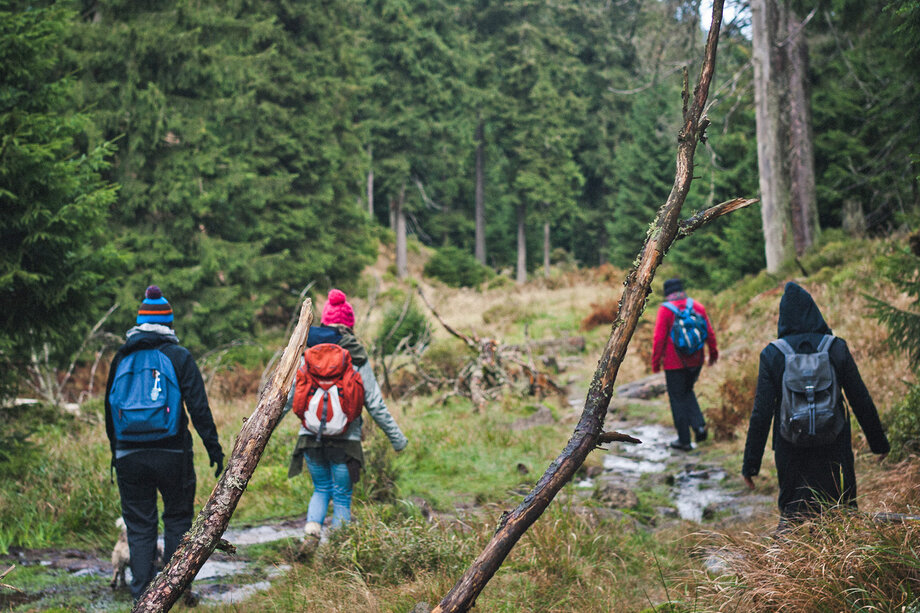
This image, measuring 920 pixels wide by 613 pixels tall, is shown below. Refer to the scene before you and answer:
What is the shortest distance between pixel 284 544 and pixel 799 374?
4.18 meters

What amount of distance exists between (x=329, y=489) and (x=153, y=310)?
6.25ft

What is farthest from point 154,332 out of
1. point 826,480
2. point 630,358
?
point 630,358

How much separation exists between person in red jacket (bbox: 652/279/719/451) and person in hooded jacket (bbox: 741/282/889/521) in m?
3.86

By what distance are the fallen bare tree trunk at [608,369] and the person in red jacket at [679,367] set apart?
528 centimetres

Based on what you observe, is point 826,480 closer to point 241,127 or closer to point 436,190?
point 241,127

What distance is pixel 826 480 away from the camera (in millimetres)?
4551

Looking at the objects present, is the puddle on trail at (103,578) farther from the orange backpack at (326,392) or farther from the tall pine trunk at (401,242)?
the tall pine trunk at (401,242)

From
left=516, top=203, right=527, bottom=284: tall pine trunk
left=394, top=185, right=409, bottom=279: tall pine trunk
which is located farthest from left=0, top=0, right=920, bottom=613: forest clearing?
left=516, top=203, right=527, bottom=284: tall pine trunk

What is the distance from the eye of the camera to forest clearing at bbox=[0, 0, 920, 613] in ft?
13.1

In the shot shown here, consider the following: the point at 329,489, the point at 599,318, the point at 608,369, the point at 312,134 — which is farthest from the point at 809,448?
the point at 312,134

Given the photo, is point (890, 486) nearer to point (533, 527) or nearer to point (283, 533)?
point (533, 527)

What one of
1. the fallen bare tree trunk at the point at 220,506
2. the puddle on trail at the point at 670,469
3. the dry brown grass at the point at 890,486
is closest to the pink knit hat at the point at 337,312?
the fallen bare tree trunk at the point at 220,506

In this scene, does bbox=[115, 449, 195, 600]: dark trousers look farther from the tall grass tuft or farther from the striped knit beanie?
the tall grass tuft

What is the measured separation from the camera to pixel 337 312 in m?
5.82
